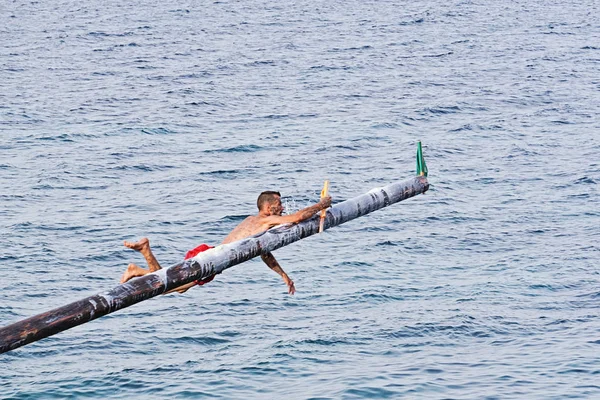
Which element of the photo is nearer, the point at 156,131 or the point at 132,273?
the point at 132,273

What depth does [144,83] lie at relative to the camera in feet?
269

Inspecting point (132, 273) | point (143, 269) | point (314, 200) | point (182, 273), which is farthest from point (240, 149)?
point (182, 273)

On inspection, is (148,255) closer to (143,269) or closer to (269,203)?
(143,269)

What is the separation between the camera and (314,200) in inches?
2130

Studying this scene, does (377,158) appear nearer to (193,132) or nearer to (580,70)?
(193,132)

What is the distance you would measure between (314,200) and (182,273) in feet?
110

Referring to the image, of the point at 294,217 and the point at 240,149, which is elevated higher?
the point at 294,217

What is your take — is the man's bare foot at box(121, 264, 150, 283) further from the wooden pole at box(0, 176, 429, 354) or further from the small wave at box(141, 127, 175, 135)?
the small wave at box(141, 127, 175, 135)

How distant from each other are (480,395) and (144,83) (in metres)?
52.5

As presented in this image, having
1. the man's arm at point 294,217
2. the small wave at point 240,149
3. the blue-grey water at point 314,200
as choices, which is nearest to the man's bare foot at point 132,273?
the man's arm at point 294,217

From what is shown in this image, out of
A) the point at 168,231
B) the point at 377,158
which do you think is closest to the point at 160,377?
the point at 168,231

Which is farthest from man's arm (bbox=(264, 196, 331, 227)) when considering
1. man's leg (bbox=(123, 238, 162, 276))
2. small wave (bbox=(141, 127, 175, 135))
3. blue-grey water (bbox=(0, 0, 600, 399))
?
small wave (bbox=(141, 127, 175, 135))

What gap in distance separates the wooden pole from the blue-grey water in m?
10.9

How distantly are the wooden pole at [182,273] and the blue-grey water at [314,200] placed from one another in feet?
35.7
